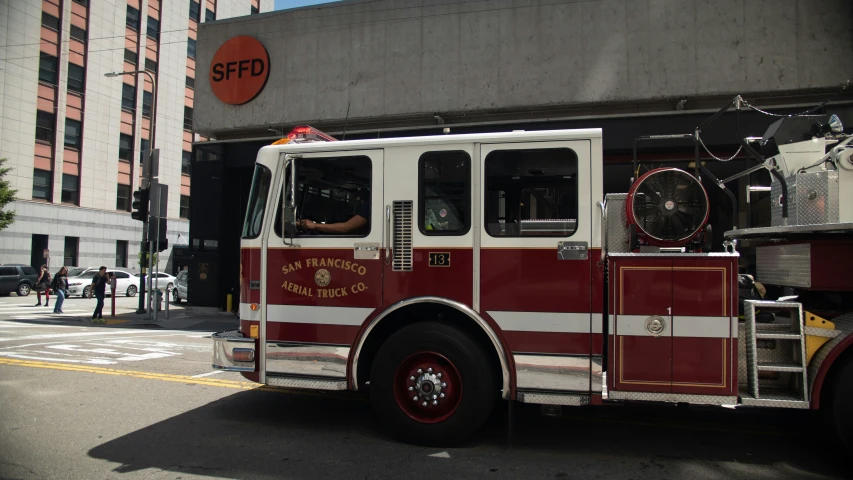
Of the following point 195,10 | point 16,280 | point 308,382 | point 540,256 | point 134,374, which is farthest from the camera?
point 195,10

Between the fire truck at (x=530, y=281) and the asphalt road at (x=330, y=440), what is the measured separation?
45cm

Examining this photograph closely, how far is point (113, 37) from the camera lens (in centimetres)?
3759

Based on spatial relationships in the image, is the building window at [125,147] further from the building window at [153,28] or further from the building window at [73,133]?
the building window at [153,28]

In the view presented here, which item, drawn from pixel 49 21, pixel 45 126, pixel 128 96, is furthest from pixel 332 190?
pixel 128 96

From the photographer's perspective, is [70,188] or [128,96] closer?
[70,188]

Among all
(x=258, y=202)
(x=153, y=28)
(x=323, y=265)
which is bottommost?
(x=323, y=265)

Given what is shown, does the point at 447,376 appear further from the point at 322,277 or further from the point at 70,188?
the point at 70,188

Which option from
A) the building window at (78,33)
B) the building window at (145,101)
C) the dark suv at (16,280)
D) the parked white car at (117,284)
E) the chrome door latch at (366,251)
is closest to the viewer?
the chrome door latch at (366,251)

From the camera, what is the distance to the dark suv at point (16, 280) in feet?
86.1

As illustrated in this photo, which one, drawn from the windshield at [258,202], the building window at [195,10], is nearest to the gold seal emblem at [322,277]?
the windshield at [258,202]

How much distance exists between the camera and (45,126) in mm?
34125

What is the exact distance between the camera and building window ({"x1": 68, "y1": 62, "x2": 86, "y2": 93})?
35.3 m

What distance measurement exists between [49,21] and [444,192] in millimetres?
39761

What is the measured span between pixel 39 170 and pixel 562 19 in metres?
34.0
